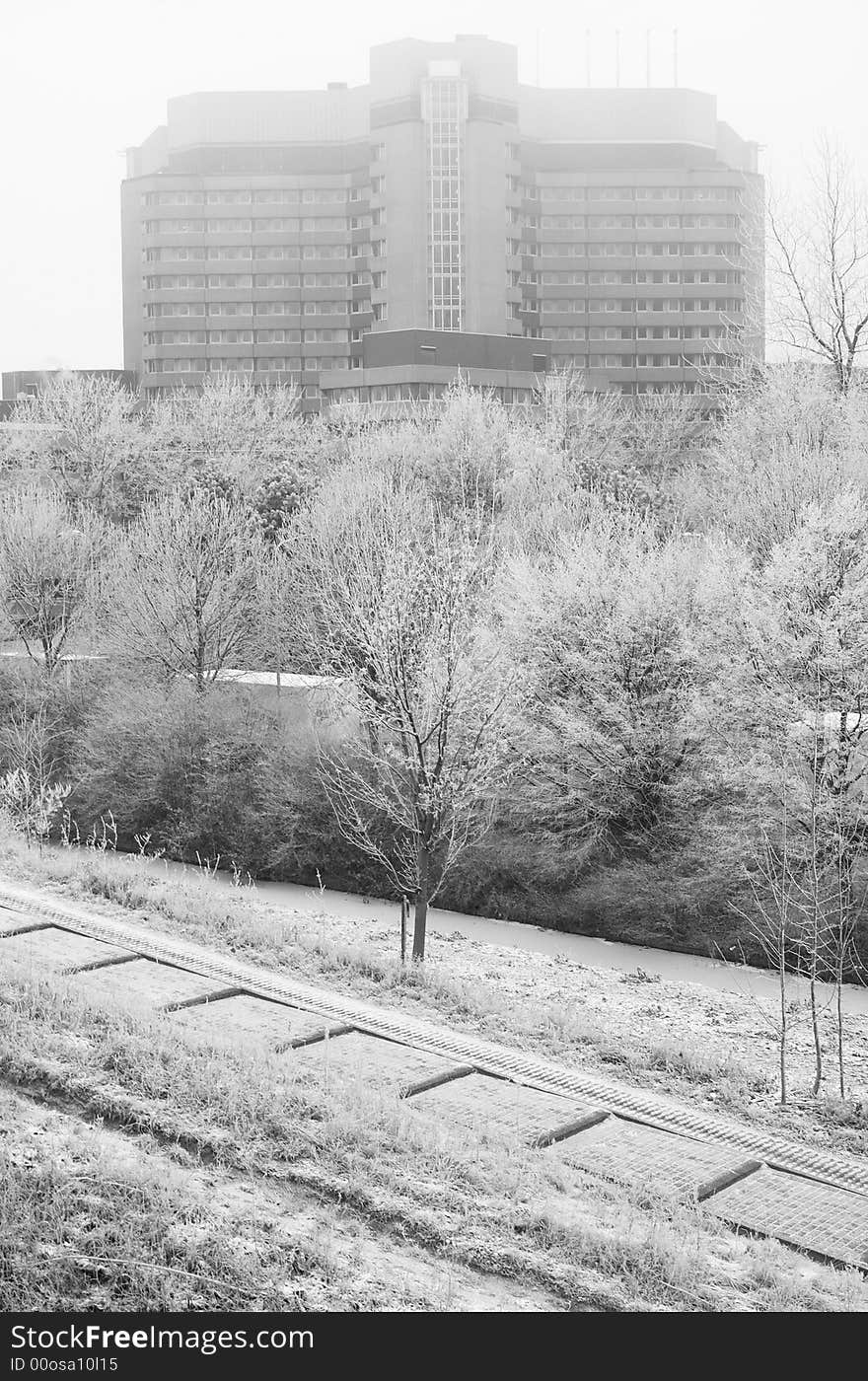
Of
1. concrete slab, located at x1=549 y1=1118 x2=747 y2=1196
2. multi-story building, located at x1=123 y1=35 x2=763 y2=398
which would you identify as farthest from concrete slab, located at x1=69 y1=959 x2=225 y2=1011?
multi-story building, located at x1=123 y1=35 x2=763 y2=398

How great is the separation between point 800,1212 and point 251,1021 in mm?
4413

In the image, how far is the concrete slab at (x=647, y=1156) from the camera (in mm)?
7629

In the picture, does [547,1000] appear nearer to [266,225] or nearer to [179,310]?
[179,310]

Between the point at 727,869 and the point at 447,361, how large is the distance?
197ft

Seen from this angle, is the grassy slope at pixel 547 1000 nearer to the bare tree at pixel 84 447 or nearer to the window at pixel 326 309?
the bare tree at pixel 84 447

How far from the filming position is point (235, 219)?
105 m

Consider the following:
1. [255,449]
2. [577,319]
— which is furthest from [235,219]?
[255,449]

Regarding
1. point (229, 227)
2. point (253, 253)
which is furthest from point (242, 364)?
point (229, 227)

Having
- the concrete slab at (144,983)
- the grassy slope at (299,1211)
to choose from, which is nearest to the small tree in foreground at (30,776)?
the concrete slab at (144,983)

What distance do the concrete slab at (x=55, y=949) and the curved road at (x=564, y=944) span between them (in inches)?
261

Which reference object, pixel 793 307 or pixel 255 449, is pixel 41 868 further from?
pixel 255 449

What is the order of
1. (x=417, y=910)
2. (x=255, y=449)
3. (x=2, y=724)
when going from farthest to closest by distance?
1. (x=255, y=449)
2. (x=2, y=724)
3. (x=417, y=910)

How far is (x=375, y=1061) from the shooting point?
944 centimetres

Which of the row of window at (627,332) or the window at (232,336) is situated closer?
the window at (232,336)
